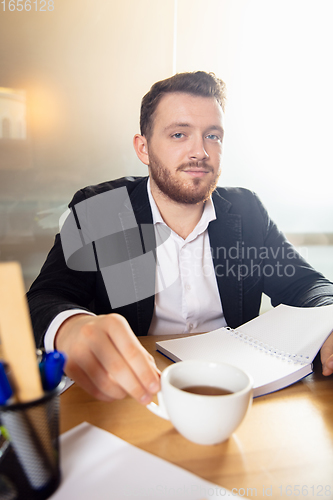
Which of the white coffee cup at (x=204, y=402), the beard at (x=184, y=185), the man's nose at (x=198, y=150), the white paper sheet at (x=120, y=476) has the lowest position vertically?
the white paper sheet at (x=120, y=476)

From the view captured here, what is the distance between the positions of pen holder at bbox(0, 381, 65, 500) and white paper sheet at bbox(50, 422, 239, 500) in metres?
0.03

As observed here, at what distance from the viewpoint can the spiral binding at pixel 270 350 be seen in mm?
691

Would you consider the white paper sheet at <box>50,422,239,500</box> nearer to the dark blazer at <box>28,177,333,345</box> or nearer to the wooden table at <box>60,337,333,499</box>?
the wooden table at <box>60,337,333,499</box>

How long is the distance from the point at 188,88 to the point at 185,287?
0.68m

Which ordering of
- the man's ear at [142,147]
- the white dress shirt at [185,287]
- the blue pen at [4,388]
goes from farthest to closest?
the man's ear at [142,147]
the white dress shirt at [185,287]
the blue pen at [4,388]

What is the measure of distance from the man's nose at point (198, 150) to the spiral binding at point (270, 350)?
641 mm

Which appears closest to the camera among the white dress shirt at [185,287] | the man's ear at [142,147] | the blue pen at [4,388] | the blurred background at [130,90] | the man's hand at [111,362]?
the blue pen at [4,388]

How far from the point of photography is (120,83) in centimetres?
192

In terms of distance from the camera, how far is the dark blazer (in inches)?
43.3

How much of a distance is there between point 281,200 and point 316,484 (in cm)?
195

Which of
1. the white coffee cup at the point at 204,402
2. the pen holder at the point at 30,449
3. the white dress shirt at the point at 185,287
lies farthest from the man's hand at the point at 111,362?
the white dress shirt at the point at 185,287

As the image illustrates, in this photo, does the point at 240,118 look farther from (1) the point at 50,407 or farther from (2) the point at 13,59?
(1) the point at 50,407

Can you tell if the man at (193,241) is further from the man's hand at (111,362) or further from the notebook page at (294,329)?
the man's hand at (111,362)

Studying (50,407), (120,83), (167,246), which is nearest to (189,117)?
(167,246)
